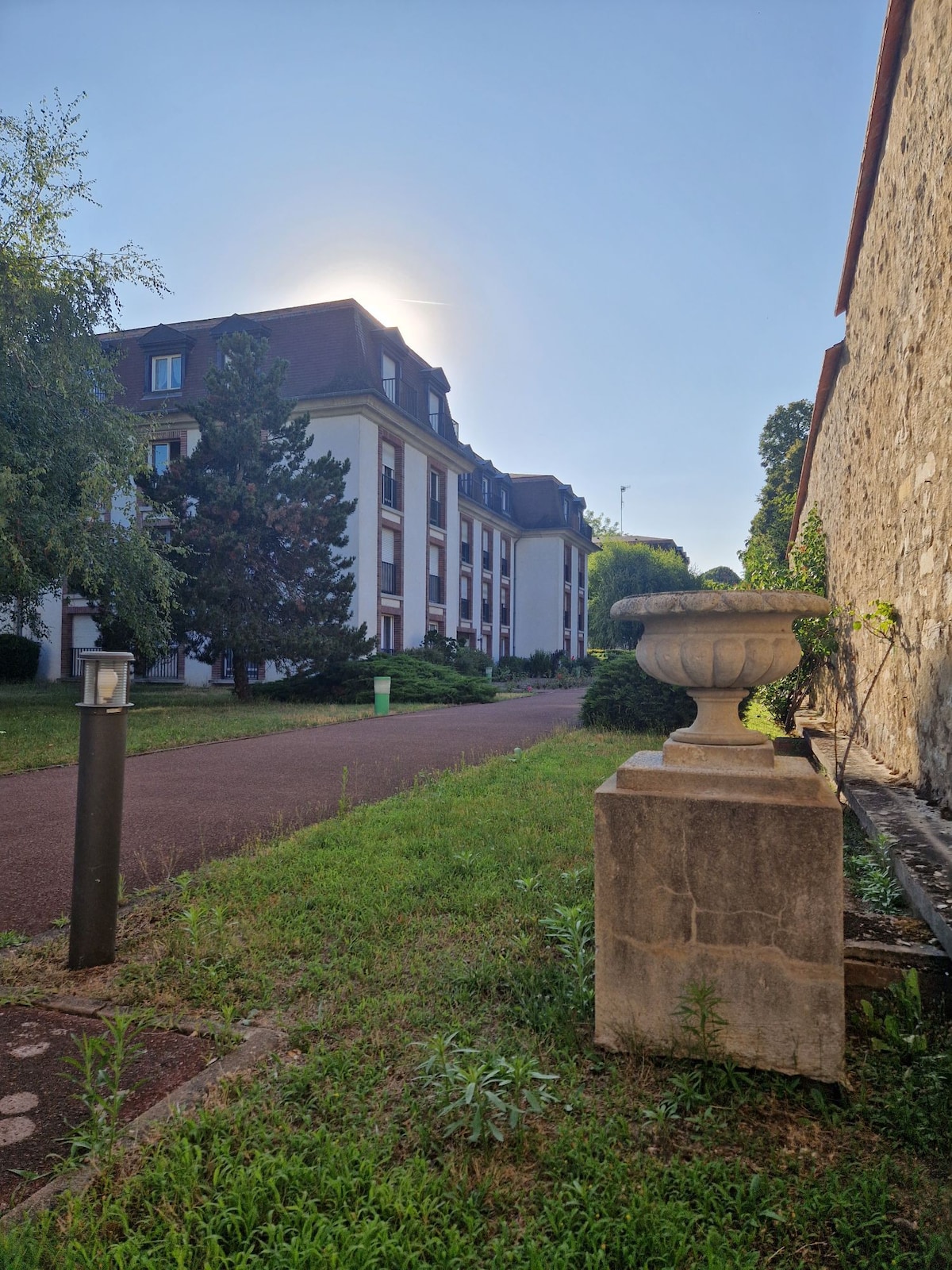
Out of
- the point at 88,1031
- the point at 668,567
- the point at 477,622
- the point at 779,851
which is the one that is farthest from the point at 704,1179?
the point at 668,567

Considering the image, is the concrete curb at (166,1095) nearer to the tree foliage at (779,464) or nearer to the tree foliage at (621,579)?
the tree foliage at (779,464)

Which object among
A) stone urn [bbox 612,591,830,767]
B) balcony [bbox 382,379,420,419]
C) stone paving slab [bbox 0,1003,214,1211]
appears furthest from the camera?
balcony [bbox 382,379,420,419]

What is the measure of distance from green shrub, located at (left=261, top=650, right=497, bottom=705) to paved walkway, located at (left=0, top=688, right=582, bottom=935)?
6.67m

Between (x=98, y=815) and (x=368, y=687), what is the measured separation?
15648 millimetres

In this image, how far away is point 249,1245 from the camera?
156 cm

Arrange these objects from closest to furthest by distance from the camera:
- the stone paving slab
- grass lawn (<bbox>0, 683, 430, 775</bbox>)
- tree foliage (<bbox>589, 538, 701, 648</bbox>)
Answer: the stone paving slab, grass lawn (<bbox>0, 683, 430, 775</bbox>), tree foliage (<bbox>589, 538, 701, 648</bbox>)

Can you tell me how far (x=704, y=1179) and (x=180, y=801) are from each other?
529cm

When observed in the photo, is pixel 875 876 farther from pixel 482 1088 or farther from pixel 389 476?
pixel 389 476

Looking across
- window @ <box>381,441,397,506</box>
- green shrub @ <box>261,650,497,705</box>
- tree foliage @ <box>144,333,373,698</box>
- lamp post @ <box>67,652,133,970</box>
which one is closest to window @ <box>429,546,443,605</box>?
window @ <box>381,441,397,506</box>

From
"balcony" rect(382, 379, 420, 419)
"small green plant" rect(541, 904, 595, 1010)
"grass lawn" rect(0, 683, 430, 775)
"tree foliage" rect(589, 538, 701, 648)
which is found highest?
"balcony" rect(382, 379, 420, 419)

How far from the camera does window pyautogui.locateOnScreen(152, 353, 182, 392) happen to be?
24.6m

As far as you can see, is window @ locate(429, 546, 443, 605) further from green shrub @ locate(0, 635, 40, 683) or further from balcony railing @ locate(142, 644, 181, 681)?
green shrub @ locate(0, 635, 40, 683)

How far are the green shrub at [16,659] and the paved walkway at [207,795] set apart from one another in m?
17.6

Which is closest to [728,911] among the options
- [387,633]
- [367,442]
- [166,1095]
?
[166,1095]
